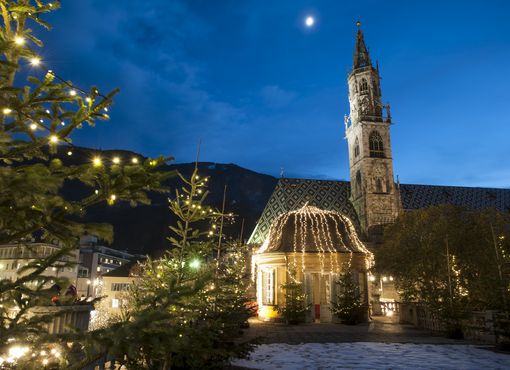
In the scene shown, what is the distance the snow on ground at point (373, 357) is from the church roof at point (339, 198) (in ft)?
73.5

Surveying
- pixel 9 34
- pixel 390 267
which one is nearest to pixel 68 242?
pixel 9 34

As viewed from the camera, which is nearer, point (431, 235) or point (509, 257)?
point (509, 257)

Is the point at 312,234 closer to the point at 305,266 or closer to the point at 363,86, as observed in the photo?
the point at 305,266

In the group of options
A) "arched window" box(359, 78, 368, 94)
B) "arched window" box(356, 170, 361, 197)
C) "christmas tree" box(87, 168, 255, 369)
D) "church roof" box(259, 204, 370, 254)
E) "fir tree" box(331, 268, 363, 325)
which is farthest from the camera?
"arched window" box(359, 78, 368, 94)

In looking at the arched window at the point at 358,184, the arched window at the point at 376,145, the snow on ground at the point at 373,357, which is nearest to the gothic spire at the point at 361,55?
the arched window at the point at 376,145

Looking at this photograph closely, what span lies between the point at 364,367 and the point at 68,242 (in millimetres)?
7810

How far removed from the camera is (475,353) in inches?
421

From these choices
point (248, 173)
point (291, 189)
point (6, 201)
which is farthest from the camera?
point (248, 173)

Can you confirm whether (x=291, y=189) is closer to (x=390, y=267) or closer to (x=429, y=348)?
(x=390, y=267)

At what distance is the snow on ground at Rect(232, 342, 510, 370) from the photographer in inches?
335

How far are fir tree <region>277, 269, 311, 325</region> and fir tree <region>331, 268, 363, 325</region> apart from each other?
1643mm

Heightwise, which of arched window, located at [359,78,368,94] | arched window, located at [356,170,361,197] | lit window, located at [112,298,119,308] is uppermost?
arched window, located at [359,78,368,94]

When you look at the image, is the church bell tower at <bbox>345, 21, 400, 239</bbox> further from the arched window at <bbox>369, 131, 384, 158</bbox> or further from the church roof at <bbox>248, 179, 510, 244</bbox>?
the church roof at <bbox>248, 179, 510, 244</bbox>

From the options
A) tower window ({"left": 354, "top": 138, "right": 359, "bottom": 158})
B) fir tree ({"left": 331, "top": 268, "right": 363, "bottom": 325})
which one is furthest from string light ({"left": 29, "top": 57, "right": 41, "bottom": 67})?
tower window ({"left": 354, "top": 138, "right": 359, "bottom": 158})
